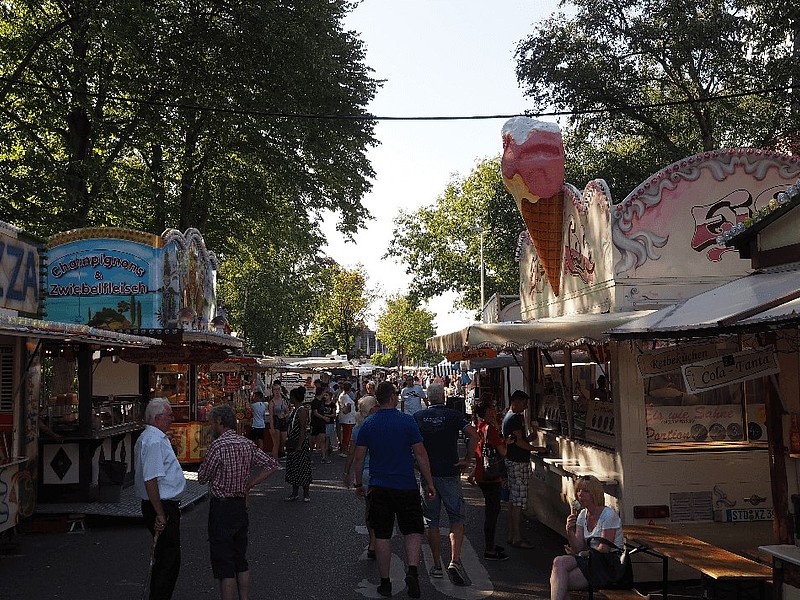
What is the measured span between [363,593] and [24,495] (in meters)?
6.02

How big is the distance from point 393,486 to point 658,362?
2597mm

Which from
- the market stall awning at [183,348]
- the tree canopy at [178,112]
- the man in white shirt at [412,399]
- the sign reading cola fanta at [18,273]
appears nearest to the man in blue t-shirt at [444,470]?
the sign reading cola fanta at [18,273]

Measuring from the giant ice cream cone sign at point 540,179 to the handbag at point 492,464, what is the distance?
142 inches

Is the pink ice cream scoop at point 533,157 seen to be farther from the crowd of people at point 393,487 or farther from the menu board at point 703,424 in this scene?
the menu board at point 703,424

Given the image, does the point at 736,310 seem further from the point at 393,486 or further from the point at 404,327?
the point at 404,327

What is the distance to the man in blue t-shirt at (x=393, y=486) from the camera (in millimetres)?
8096

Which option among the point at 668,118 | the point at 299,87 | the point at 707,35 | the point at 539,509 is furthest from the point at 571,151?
the point at 539,509

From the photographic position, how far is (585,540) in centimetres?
704

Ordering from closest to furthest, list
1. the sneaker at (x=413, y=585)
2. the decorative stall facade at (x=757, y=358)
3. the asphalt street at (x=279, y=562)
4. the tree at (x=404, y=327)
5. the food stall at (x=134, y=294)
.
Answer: the decorative stall facade at (x=757, y=358) → the sneaker at (x=413, y=585) → the asphalt street at (x=279, y=562) → the food stall at (x=134, y=294) → the tree at (x=404, y=327)

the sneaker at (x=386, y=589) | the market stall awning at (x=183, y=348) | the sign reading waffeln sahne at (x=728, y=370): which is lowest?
the sneaker at (x=386, y=589)

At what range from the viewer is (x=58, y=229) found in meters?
24.0

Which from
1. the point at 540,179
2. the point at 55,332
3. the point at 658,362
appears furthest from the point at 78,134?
the point at 658,362

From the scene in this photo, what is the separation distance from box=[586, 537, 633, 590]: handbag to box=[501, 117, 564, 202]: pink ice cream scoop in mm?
6461

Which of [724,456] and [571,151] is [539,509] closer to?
[724,456]
